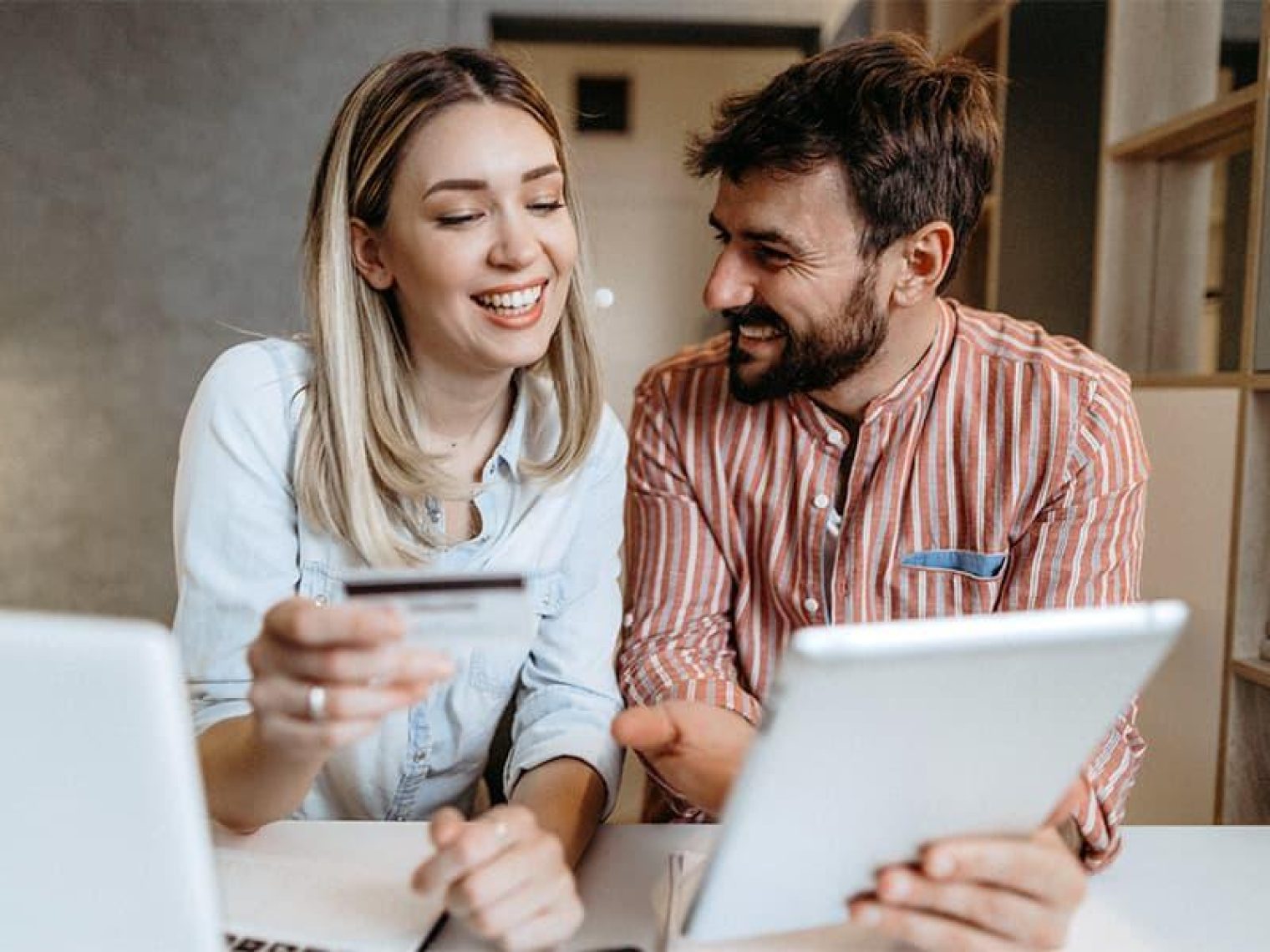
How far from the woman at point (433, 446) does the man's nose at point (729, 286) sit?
0.67 ft

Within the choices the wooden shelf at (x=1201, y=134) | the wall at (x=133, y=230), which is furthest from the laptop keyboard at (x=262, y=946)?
the wall at (x=133, y=230)

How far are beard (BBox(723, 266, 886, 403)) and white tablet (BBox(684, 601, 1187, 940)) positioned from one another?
78 centimetres

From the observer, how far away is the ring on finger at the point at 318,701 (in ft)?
2.41

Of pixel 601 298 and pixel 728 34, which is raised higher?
pixel 728 34

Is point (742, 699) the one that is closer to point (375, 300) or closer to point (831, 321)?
point (831, 321)

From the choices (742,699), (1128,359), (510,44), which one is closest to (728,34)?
(510,44)

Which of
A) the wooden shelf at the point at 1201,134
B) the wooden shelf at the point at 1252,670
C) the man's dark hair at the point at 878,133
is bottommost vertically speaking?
the wooden shelf at the point at 1252,670

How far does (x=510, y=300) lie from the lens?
1.23 metres

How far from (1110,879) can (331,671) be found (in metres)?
0.69

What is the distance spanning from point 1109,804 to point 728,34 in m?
3.06

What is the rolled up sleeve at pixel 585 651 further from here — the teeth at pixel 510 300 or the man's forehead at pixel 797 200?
the man's forehead at pixel 797 200

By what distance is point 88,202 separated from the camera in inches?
129

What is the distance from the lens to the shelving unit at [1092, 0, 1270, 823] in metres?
1.72

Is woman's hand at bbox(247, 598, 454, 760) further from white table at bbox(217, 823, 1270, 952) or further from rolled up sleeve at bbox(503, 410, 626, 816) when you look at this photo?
rolled up sleeve at bbox(503, 410, 626, 816)
